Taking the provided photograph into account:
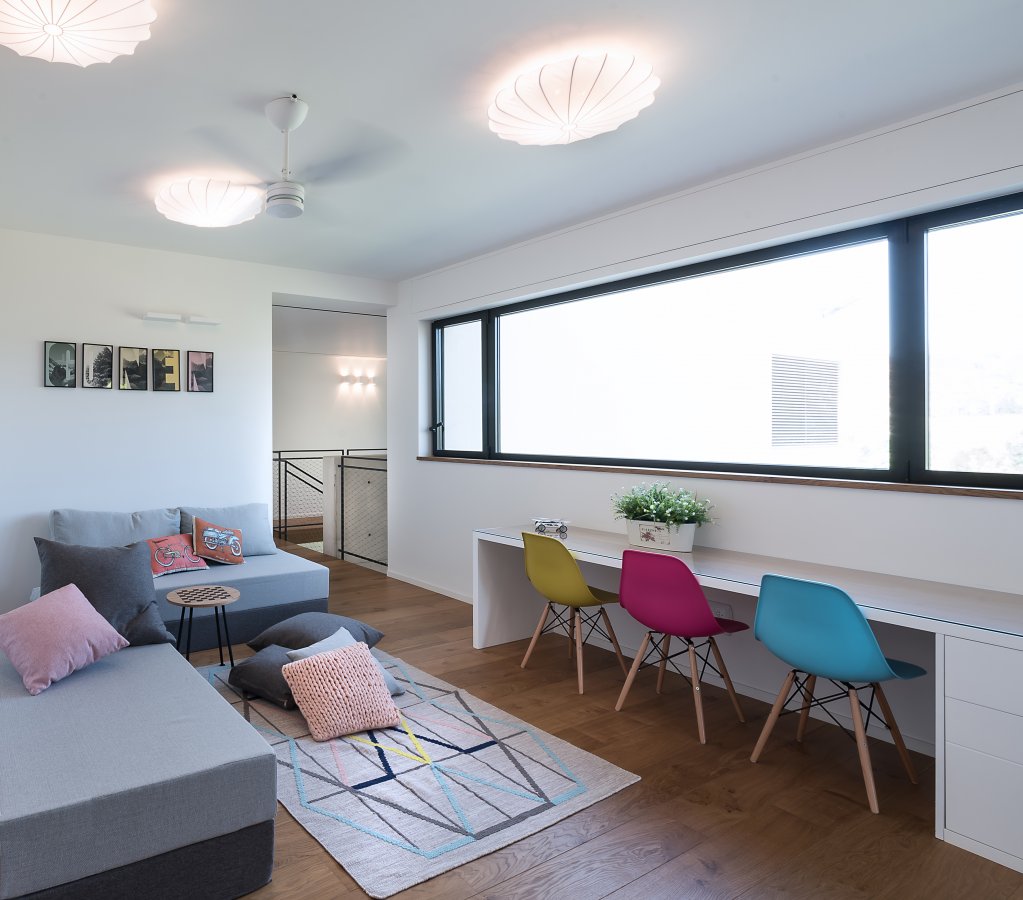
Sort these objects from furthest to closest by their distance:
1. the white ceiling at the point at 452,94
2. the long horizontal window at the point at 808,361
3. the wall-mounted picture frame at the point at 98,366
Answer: the wall-mounted picture frame at the point at 98,366
the long horizontal window at the point at 808,361
the white ceiling at the point at 452,94

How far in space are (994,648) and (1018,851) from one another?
1.98ft

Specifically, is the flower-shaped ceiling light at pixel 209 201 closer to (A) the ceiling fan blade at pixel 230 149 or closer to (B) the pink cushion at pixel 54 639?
(A) the ceiling fan blade at pixel 230 149

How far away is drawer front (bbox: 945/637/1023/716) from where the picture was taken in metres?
2.09

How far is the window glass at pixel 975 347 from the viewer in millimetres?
2717

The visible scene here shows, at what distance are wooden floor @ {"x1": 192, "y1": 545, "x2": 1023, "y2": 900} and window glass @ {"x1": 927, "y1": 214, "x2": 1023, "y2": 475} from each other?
127 cm

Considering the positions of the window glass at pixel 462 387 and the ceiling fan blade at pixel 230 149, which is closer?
the ceiling fan blade at pixel 230 149

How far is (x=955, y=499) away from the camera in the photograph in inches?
110

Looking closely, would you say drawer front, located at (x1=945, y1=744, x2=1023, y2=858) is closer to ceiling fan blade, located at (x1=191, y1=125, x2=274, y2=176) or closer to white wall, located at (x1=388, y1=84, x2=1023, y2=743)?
white wall, located at (x1=388, y1=84, x2=1023, y2=743)

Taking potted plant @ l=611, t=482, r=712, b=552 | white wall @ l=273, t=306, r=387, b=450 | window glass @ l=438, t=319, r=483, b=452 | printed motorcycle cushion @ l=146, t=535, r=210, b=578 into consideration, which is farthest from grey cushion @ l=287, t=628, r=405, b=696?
white wall @ l=273, t=306, r=387, b=450

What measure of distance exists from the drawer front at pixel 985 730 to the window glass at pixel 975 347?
40.1 inches

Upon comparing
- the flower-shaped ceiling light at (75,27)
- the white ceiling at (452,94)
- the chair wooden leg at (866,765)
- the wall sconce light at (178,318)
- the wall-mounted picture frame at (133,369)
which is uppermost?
the white ceiling at (452,94)

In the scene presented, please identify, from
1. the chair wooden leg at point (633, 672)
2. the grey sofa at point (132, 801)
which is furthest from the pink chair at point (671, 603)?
the grey sofa at point (132, 801)

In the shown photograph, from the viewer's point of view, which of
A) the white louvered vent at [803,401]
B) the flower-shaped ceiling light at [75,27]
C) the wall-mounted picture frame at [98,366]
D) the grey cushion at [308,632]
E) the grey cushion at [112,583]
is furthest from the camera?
the wall-mounted picture frame at [98,366]

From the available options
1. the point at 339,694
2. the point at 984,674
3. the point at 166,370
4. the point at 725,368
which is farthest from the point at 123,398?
the point at 984,674
